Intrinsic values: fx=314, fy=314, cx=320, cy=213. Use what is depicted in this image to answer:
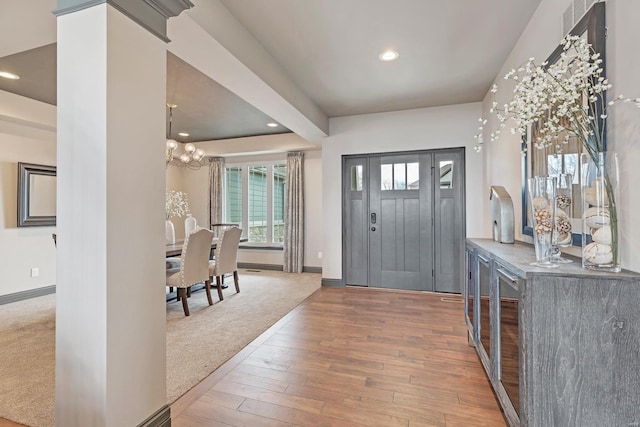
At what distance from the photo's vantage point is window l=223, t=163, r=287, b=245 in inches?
269

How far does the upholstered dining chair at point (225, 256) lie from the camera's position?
14.3ft

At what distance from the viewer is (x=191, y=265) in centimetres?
384

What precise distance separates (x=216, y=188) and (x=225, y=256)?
2881mm

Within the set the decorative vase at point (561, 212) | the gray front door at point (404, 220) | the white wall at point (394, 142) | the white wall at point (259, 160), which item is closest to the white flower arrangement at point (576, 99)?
the decorative vase at point (561, 212)

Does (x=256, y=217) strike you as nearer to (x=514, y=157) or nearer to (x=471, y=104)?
(x=471, y=104)

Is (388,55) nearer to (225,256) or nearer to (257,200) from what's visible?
(225,256)

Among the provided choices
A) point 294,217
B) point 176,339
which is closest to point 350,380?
point 176,339

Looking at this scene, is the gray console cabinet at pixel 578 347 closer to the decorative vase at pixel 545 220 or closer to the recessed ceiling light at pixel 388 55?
the decorative vase at pixel 545 220

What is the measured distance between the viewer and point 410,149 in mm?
4605

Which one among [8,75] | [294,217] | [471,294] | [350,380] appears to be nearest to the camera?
[350,380]

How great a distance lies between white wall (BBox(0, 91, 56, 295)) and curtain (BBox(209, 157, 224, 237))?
2.80m

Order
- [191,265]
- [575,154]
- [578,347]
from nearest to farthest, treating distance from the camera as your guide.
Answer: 1. [578,347]
2. [575,154]
3. [191,265]

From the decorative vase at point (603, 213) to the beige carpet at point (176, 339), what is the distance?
2.40m

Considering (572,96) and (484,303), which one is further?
(484,303)
